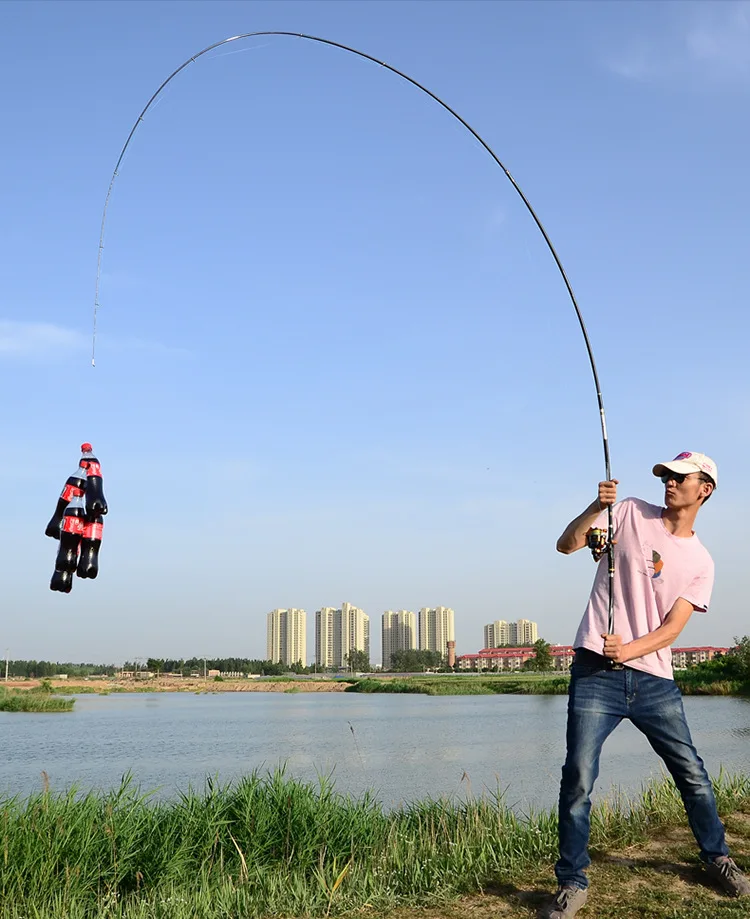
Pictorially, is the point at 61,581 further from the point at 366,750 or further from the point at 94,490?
the point at 366,750

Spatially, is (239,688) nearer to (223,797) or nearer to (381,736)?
(381,736)

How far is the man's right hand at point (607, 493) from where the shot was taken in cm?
419

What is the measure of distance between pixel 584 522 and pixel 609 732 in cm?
100

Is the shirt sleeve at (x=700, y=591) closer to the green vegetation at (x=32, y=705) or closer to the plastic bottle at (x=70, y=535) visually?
the plastic bottle at (x=70, y=535)

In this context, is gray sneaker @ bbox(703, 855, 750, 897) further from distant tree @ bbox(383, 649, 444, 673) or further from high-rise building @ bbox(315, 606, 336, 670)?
high-rise building @ bbox(315, 606, 336, 670)

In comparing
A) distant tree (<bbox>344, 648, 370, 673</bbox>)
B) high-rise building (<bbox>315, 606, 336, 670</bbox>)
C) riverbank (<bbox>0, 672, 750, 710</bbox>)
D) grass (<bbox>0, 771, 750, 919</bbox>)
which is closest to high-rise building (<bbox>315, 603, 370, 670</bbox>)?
high-rise building (<bbox>315, 606, 336, 670</bbox>)

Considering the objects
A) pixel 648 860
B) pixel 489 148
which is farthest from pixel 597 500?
pixel 489 148

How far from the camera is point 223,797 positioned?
7523mm

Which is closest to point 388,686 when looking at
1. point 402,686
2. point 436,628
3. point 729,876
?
point 402,686

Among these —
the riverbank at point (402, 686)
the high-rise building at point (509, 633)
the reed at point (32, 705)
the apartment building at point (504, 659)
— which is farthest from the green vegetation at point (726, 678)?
the high-rise building at point (509, 633)

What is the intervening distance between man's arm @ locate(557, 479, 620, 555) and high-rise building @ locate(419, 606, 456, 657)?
16082 cm

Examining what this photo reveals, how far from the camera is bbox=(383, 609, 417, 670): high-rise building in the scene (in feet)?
532

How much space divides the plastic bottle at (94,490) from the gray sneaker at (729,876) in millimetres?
3902

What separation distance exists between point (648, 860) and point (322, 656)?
542 ft
